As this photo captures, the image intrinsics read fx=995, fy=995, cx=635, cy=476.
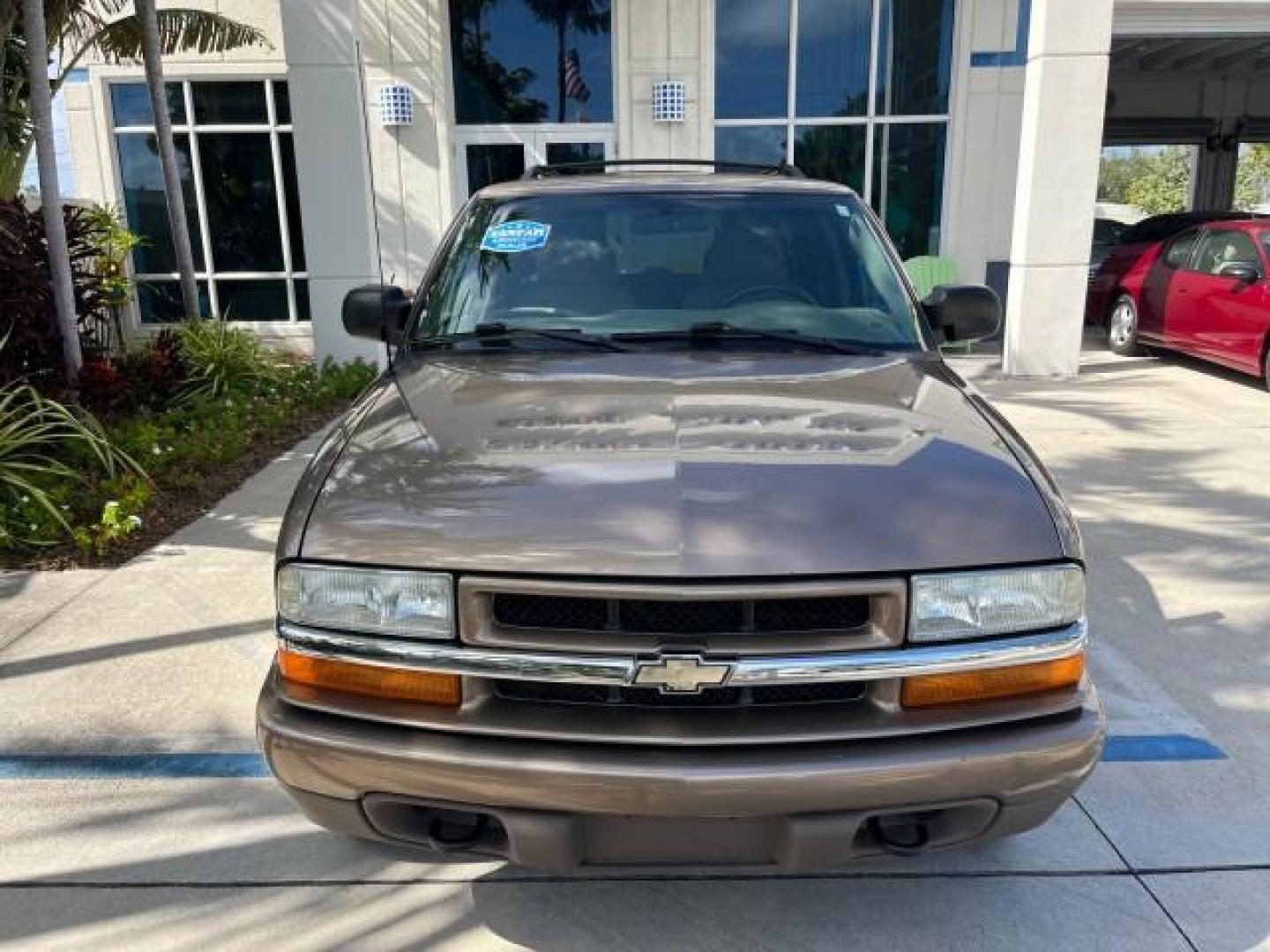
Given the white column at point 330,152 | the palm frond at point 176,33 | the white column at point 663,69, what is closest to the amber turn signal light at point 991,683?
the white column at point 330,152

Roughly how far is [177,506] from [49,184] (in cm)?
263

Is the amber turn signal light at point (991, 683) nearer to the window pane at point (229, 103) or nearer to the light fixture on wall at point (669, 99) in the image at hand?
the light fixture on wall at point (669, 99)

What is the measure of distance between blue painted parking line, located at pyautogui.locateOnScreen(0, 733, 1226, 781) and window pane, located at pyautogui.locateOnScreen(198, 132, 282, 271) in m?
10.4

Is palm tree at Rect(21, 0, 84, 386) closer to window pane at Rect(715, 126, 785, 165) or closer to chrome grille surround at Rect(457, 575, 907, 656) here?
chrome grille surround at Rect(457, 575, 907, 656)

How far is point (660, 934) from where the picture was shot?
8.36ft

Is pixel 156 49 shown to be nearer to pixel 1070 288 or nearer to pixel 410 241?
pixel 410 241

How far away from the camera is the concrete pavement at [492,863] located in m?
2.58

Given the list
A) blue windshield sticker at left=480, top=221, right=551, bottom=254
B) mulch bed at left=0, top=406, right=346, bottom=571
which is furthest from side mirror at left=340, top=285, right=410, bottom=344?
mulch bed at left=0, top=406, right=346, bottom=571

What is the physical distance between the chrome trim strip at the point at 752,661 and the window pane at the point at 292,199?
11156 mm

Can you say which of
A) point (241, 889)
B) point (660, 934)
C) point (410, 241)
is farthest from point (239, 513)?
point (410, 241)

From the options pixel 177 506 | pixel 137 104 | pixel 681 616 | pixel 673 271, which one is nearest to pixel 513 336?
pixel 673 271

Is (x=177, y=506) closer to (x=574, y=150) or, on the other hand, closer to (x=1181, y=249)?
(x=574, y=150)

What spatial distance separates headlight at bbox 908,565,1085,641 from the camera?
81.5 inches

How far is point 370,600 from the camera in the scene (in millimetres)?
2146
